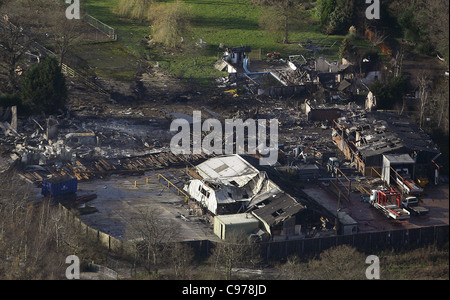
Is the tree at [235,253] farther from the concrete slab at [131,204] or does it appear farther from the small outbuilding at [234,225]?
the concrete slab at [131,204]

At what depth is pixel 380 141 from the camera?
166ft

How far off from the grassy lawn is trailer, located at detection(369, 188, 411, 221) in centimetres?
1940

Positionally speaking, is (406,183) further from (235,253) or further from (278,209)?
(235,253)

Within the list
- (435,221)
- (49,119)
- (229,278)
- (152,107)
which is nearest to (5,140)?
(49,119)

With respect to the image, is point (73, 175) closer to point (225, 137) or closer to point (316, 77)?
point (225, 137)

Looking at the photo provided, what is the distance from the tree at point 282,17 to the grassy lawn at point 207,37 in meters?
0.70

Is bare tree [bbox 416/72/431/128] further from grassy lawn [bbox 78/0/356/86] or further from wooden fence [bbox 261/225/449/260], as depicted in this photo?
wooden fence [bbox 261/225/449/260]

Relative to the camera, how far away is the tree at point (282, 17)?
69.7 m

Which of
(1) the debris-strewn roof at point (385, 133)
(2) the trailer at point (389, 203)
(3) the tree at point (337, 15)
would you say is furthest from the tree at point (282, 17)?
(2) the trailer at point (389, 203)

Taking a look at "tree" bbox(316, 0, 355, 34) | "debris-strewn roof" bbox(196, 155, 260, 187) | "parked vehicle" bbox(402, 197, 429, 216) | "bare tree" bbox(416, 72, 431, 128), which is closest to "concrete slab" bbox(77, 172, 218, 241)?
"debris-strewn roof" bbox(196, 155, 260, 187)

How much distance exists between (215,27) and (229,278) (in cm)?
3712

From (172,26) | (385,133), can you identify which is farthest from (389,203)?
(172,26)

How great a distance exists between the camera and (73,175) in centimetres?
4866

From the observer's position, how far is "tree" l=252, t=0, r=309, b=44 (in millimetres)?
69688
